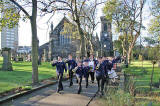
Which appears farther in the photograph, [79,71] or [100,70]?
[79,71]

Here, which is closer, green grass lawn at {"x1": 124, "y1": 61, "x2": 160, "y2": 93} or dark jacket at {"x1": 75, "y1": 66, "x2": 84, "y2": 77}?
dark jacket at {"x1": 75, "y1": 66, "x2": 84, "y2": 77}

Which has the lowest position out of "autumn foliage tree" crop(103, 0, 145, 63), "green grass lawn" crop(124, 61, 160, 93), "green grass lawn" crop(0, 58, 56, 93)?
"green grass lawn" crop(124, 61, 160, 93)

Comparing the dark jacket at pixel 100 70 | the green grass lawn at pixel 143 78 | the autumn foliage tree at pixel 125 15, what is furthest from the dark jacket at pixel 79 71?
the autumn foliage tree at pixel 125 15

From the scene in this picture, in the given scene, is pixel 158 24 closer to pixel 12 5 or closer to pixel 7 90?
pixel 12 5

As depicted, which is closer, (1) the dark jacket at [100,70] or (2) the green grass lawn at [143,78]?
(1) the dark jacket at [100,70]

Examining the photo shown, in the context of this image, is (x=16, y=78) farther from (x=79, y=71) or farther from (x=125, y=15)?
(x=125, y=15)

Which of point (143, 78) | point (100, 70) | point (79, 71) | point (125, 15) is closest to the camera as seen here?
point (100, 70)

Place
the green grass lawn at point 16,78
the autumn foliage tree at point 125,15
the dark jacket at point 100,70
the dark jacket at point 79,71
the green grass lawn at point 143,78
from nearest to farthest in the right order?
the dark jacket at point 100,70 → the dark jacket at point 79,71 → the green grass lawn at point 16,78 → the green grass lawn at point 143,78 → the autumn foliage tree at point 125,15

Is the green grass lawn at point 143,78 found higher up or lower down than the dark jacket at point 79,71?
lower down

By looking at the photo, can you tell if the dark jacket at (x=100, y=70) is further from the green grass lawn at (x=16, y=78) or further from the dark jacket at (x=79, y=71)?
the green grass lawn at (x=16, y=78)

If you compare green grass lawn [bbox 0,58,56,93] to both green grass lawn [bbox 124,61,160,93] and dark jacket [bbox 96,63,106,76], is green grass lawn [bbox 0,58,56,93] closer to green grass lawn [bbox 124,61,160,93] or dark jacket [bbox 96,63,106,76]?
dark jacket [bbox 96,63,106,76]

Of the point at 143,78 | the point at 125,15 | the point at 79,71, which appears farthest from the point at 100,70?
the point at 125,15

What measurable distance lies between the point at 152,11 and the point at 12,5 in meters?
23.3

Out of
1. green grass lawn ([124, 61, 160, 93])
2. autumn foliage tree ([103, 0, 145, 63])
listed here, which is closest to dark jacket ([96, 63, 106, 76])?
green grass lawn ([124, 61, 160, 93])
